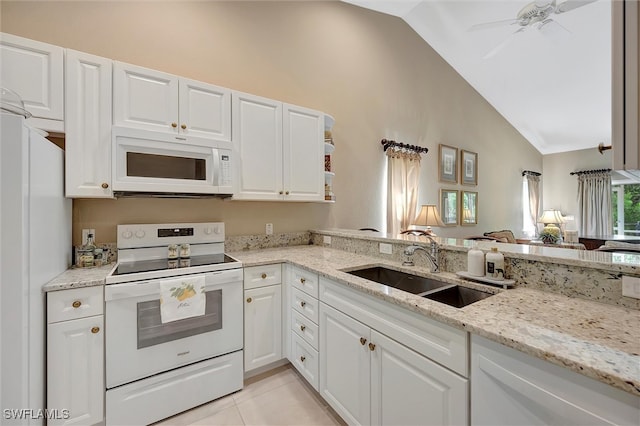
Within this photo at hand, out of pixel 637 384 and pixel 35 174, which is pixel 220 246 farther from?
pixel 637 384

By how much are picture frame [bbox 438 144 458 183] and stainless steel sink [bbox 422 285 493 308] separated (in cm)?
346

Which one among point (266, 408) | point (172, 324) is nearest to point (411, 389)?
point (266, 408)

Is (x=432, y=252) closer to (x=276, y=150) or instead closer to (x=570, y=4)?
(x=276, y=150)

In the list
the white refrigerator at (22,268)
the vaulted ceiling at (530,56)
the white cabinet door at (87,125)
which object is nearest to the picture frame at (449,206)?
the vaulted ceiling at (530,56)

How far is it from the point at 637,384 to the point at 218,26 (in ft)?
10.7

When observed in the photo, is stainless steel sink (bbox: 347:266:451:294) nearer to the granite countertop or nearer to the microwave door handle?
the granite countertop

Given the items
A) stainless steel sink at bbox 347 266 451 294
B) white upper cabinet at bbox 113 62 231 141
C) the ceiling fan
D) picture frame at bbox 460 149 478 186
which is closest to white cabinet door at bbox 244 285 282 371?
stainless steel sink at bbox 347 266 451 294

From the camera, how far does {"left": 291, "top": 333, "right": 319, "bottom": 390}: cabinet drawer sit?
1743 mm

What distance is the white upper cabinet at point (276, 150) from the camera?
225 cm

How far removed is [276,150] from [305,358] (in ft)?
5.51

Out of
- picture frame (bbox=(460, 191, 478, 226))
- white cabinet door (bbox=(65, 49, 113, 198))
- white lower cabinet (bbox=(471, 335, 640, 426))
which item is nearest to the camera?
white lower cabinet (bbox=(471, 335, 640, 426))

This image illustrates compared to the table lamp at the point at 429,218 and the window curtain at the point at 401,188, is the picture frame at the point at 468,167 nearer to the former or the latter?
the window curtain at the point at 401,188

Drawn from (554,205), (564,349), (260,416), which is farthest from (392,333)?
(554,205)

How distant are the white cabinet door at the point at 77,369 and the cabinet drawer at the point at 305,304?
113 cm
